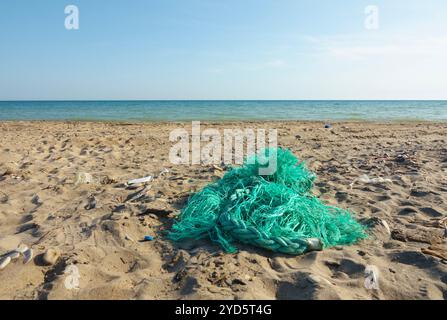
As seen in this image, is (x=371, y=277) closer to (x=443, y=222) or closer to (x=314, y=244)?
(x=314, y=244)

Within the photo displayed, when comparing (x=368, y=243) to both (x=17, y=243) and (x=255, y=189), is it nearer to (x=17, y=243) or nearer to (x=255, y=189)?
(x=255, y=189)

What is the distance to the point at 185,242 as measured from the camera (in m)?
2.42

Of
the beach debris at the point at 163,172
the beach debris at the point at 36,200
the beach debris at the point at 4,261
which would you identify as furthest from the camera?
the beach debris at the point at 163,172

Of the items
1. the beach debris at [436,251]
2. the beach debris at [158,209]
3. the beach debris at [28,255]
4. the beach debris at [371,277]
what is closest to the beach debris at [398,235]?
the beach debris at [436,251]

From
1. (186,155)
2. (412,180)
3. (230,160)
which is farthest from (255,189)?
(186,155)

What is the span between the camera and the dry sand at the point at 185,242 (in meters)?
1.85

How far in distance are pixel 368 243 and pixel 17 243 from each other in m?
2.45

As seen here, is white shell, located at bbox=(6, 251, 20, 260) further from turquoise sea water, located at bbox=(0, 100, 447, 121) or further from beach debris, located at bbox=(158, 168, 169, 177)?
turquoise sea water, located at bbox=(0, 100, 447, 121)

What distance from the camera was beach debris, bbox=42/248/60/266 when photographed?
2.11 metres

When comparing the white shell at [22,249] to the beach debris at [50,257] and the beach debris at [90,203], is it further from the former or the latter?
the beach debris at [90,203]

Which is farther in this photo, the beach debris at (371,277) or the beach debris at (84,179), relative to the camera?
the beach debris at (84,179)

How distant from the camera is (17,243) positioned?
2.42 m

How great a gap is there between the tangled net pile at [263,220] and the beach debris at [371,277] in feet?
1.15

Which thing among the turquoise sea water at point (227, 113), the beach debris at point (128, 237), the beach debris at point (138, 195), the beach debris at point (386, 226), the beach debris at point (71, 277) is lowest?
the beach debris at point (71, 277)
